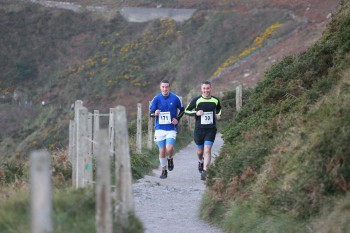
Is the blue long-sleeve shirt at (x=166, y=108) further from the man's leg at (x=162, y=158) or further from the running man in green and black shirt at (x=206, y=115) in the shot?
the running man in green and black shirt at (x=206, y=115)

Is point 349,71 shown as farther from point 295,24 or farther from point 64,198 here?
point 295,24

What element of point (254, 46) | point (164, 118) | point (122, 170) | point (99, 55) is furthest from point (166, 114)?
point (99, 55)

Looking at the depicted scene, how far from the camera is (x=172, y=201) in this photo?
49.3 feet

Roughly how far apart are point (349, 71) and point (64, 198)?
4967 millimetres

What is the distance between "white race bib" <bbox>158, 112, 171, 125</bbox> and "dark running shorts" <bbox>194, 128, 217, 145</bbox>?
64 cm

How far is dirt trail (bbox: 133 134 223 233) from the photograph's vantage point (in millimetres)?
12430

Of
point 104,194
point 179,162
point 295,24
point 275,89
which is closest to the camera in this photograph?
point 104,194

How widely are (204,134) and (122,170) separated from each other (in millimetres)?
8983

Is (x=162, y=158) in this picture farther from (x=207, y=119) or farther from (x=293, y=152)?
(x=293, y=152)

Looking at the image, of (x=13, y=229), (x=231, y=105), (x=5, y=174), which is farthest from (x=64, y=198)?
(x=231, y=105)

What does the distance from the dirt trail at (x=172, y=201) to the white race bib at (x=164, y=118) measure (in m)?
1.14

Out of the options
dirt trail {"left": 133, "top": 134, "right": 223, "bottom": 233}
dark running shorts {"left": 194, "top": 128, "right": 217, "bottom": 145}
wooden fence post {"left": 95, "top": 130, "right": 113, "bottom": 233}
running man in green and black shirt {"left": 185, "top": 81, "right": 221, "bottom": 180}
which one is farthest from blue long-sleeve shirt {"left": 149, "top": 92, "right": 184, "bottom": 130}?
wooden fence post {"left": 95, "top": 130, "right": 113, "bottom": 233}

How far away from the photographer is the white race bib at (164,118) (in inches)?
700

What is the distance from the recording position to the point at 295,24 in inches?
2699
